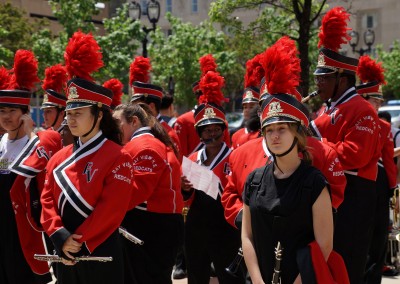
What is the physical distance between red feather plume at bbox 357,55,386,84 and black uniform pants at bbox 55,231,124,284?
4.27 m

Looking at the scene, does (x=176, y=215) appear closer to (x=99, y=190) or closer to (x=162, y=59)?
(x=99, y=190)

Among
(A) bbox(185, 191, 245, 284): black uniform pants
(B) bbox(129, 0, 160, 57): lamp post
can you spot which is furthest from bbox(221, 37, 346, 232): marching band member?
(B) bbox(129, 0, 160, 57): lamp post

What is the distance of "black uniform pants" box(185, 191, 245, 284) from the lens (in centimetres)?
681

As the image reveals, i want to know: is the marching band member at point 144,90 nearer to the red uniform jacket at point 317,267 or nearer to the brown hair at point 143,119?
the brown hair at point 143,119

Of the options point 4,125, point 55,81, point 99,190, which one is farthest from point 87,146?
point 55,81

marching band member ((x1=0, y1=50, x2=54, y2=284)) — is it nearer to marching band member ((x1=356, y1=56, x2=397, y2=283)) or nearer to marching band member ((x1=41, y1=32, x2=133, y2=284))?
marching band member ((x1=41, y1=32, x2=133, y2=284))

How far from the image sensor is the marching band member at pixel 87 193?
4.86 meters

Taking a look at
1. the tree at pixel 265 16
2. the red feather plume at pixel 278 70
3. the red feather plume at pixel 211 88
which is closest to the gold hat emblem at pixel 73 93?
the red feather plume at pixel 278 70

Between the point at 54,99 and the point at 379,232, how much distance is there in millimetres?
3572

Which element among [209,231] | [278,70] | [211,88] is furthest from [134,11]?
[278,70]

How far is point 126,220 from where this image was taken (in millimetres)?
6016

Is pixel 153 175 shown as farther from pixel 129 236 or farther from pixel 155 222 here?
pixel 129 236

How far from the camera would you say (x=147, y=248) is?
19.7 feet

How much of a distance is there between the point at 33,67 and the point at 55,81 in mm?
840
